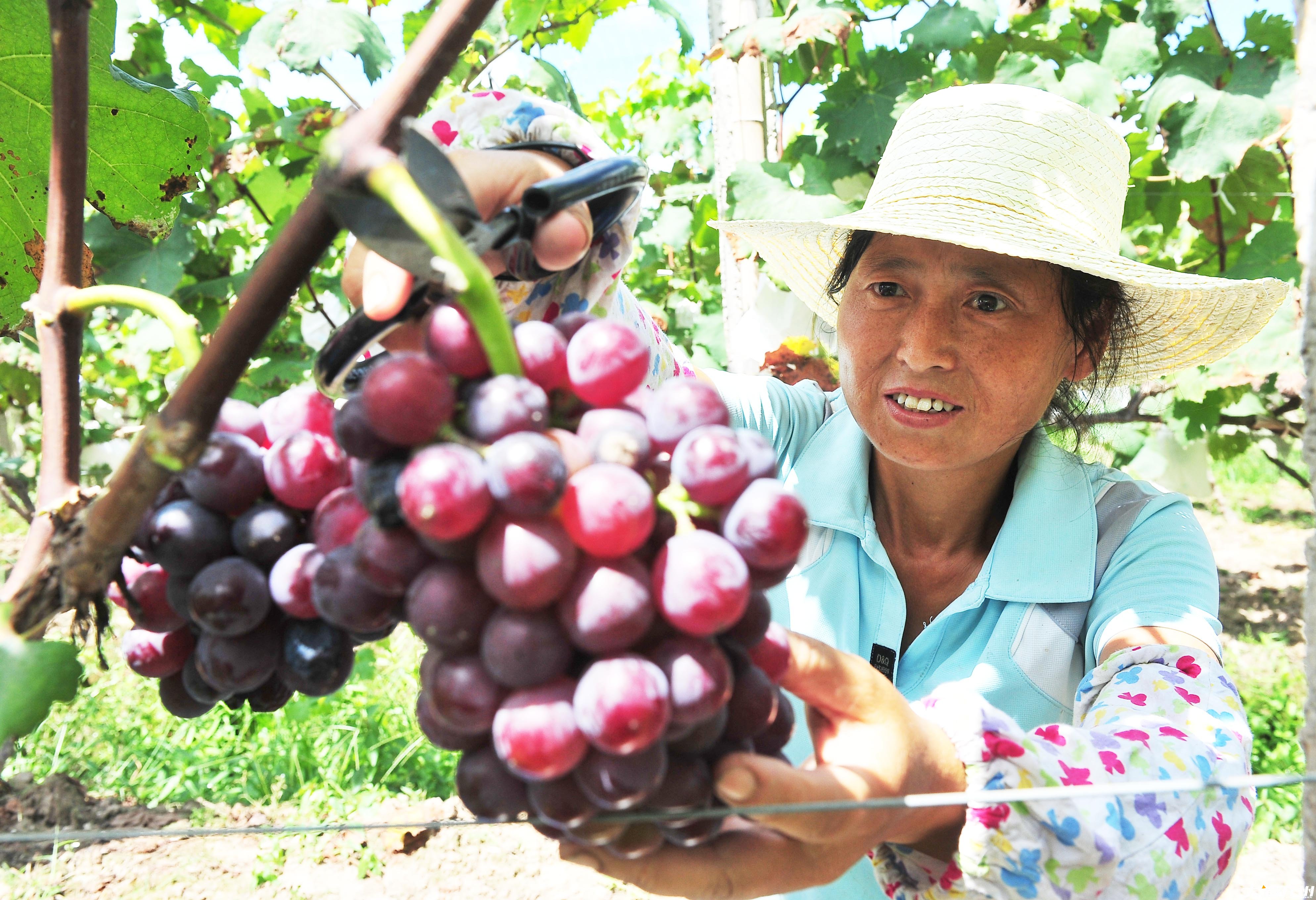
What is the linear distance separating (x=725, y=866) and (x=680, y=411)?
378 mm

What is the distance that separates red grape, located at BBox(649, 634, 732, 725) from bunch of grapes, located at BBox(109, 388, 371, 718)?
0.20 meters

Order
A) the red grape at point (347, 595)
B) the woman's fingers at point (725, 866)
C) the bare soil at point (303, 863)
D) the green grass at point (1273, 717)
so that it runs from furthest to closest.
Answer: the green grass at point (1273, 717), the bare soil at point (303, 863), the woman's fingers at point (725, 866), the red grape at point (347, 595)

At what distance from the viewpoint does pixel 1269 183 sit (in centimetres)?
354

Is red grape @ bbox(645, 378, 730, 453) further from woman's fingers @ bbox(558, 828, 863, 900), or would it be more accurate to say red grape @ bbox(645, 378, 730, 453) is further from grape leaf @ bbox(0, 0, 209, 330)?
grape leaf @ bbox(0, 0, 209, 330)

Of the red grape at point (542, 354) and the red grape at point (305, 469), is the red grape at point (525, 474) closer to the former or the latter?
the red grape at point (542, 354)

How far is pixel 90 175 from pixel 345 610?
0.81 m

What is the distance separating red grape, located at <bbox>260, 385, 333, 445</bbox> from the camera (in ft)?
2.53

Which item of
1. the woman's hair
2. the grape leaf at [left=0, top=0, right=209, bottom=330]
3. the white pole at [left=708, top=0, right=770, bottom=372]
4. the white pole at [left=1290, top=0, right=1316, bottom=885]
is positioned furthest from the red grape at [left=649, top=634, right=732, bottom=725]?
the white pole at [left=708, top=0, right=770, bottom=372]

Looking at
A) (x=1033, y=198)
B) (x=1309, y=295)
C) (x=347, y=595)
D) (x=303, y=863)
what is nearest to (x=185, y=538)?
(x=347, y=595)

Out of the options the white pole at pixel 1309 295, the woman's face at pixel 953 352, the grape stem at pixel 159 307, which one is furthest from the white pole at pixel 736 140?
the grape stem at pixel 159 307

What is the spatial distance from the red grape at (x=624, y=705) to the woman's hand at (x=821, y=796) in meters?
0.13

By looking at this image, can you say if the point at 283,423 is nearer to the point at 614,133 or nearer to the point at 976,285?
the point at 976,285

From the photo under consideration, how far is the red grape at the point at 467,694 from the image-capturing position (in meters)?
0.63

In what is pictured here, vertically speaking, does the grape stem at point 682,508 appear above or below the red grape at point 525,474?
below
